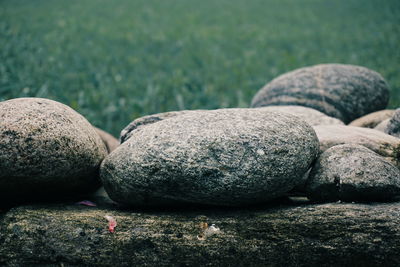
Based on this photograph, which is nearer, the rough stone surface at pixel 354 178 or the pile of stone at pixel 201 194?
the pile of stone at pixel 201 194

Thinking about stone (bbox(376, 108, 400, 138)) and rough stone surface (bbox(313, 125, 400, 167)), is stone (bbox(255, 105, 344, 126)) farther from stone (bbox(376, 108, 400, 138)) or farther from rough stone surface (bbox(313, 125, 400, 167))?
rough stone surface (bbox(313, 125, 400, 167))

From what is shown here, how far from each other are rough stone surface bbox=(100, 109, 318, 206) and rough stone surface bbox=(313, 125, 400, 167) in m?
0.59

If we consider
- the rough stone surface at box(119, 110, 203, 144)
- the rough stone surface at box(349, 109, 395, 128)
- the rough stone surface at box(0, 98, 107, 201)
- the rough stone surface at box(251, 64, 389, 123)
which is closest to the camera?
the rough stone surface at box(0, 98, 107, 201)

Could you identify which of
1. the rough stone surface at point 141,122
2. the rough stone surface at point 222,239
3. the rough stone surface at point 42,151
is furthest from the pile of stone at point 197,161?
the rough stone surface at point 141,122

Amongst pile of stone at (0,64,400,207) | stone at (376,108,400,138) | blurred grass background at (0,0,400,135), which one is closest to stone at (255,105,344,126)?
stone at (376,108,400,138)

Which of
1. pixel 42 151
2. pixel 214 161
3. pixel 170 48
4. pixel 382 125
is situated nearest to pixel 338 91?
pixel 382 125

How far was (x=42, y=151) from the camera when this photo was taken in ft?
11.7

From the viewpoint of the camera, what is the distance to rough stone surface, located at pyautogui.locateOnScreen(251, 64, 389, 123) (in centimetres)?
678

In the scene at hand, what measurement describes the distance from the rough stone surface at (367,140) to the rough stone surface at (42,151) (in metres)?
2.46

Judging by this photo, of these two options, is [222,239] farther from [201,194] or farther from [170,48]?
[170,48]

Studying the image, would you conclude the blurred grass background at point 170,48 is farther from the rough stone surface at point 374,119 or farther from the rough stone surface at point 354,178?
the rough stone surface at point 354,178

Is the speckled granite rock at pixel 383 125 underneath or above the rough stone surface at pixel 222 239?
above

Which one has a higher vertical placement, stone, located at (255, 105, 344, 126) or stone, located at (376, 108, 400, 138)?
stone, located at (376, 108, 400, 138)

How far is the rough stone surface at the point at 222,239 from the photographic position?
337 centimetres
